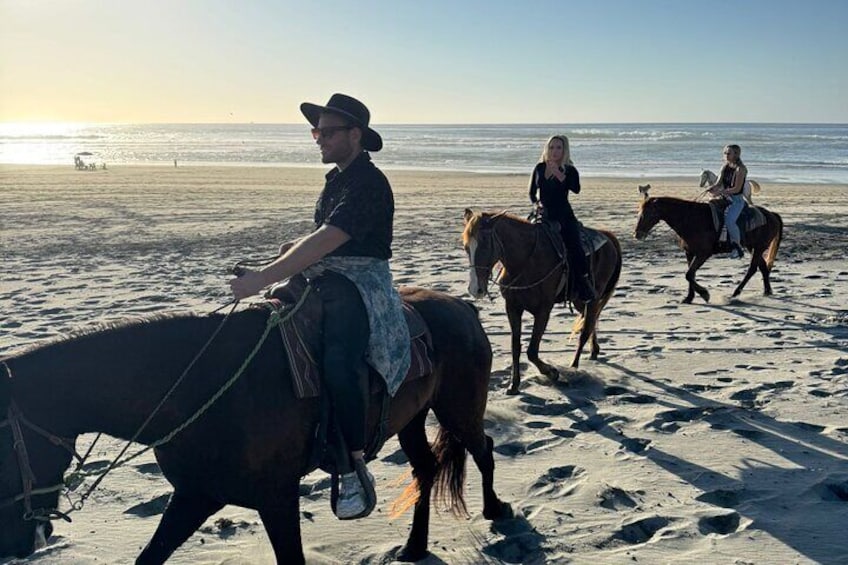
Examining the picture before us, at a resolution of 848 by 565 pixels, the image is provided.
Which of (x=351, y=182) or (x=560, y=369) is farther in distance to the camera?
(x=560, y=369)

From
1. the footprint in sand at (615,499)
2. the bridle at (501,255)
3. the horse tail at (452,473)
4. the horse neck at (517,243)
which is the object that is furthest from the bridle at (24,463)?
the horse neck at (517,243)

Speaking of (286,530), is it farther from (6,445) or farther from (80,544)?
(80,544)

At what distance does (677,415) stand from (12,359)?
17.5 ft

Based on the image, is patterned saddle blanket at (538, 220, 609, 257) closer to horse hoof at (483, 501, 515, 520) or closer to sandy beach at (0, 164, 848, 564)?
sandy beach at (0, 164, 848, 564)

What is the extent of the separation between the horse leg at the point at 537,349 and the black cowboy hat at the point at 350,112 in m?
4.35

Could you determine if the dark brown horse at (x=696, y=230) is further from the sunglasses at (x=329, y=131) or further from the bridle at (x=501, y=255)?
the sunglasses at (x=329, y=131)

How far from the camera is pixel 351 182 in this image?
3.67m

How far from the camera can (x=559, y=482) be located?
533 cm

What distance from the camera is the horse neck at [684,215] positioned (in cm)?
1246

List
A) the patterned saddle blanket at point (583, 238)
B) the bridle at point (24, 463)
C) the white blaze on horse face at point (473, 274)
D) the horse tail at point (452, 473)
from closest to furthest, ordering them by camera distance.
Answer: the bridle at point (24, 463)
the horse tail at point (452, 473)
the white blaze on horse face at point (473, 274)
the patterned saddle blanket at point (583, 238)

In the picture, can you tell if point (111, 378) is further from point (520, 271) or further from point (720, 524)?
point (520, 271)

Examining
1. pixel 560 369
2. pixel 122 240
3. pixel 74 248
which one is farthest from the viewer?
pixel 122 240

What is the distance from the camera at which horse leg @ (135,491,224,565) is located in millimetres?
3488

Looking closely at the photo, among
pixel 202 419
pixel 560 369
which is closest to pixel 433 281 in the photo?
pixel 560 369
